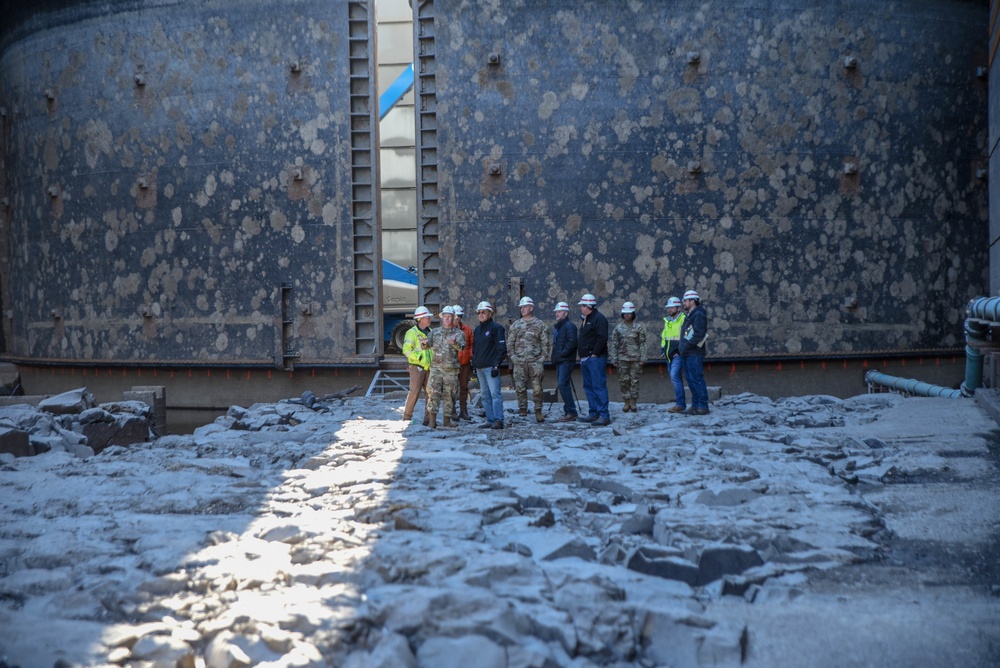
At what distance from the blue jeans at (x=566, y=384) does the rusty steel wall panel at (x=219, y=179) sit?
419 centimetres

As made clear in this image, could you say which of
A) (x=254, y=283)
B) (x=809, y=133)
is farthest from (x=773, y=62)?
(x=254, y=283)

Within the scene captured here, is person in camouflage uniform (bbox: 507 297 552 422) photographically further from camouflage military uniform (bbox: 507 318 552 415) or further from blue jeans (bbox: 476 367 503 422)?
blue jeans (bbox: 476 367 503 422)

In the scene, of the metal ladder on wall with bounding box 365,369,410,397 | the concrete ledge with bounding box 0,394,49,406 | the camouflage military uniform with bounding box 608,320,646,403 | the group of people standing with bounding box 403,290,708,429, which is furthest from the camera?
the metal ladder on wall with bounding box 365,369,410,397

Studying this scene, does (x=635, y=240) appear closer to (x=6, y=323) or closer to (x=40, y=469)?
(x=40, y=469)

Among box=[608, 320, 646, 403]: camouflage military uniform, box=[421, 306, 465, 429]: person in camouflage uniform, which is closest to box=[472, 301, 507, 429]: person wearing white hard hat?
box=[421, 306, 465, 429]: person in camouflage uniform

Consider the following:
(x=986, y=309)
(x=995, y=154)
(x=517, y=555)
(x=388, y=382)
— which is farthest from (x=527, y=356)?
(x=517, y=555)

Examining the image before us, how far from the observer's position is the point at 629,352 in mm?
13820

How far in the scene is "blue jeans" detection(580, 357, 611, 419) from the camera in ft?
42.0

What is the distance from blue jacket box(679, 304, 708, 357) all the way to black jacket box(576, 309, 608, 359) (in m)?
1.06

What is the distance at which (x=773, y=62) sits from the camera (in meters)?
15.9

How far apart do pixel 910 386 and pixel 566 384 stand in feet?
18.3

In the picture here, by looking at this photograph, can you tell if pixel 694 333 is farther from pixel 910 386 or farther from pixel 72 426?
pixel 72 426

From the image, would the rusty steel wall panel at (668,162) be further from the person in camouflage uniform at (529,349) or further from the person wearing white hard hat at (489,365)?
the person wearing white hard hat at (489,365)

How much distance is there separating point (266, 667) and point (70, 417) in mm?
9212
